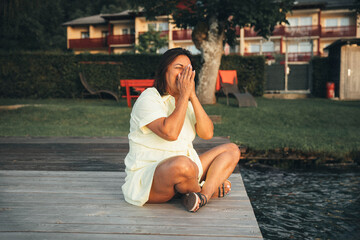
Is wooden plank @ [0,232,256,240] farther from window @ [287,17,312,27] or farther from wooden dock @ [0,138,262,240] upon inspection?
window @ [287,17,312,27]

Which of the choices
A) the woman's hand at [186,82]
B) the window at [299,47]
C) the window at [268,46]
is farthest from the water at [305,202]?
A: the window at [299,47]

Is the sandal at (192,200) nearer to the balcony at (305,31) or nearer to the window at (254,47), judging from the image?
the balcony at (305,31)

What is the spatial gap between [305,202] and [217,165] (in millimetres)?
1826

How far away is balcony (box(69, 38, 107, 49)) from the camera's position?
40656mm

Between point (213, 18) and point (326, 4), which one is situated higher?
point (326, 4)

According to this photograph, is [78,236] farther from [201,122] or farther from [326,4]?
[326,4]

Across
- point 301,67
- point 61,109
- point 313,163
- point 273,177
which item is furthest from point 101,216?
point 301,67

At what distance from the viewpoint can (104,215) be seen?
2.31 meters

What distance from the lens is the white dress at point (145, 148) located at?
8.18 feet

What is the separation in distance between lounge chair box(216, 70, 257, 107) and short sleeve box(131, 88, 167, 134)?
962 cm

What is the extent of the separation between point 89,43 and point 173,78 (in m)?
40.5

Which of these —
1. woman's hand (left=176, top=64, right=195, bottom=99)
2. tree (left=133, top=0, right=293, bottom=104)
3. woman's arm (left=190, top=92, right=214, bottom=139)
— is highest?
tree (left=133, top=0, right=293, bottom=104)

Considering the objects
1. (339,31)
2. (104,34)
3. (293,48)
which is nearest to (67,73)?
(104,34)

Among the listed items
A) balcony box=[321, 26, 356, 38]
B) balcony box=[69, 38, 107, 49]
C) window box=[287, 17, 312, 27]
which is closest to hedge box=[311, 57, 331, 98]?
balcony box=[321, 26, 356, 38]
